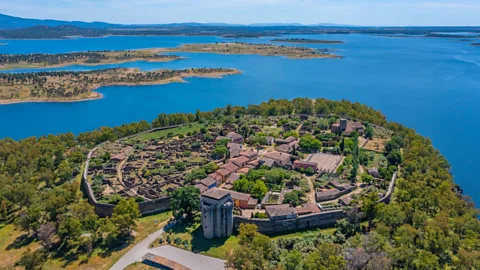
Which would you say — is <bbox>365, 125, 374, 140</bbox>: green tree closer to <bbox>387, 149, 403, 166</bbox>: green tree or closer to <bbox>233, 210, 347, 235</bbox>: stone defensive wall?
<bbox>387, 149, 403, 166</bbox>: green tree

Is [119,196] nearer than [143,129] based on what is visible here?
Yes

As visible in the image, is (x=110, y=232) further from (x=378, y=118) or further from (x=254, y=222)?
(x=378, y=118)

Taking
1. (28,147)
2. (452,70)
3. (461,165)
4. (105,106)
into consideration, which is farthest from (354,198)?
(452,70)

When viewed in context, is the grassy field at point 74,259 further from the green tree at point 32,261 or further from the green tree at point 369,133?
the green tree at point 369,133

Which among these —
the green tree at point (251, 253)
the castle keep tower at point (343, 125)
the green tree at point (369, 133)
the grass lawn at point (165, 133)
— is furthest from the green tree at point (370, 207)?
the grass lawn at point (165, 133)

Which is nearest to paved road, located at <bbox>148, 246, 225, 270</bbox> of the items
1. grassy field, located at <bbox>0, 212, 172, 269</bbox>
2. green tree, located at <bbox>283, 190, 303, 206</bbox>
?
grassy field, located at <bbox>0, 212, 172, 269</bbox>

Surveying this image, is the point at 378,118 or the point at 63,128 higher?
the point at 378,118

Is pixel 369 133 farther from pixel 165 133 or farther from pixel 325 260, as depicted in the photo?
pixel 325 260
